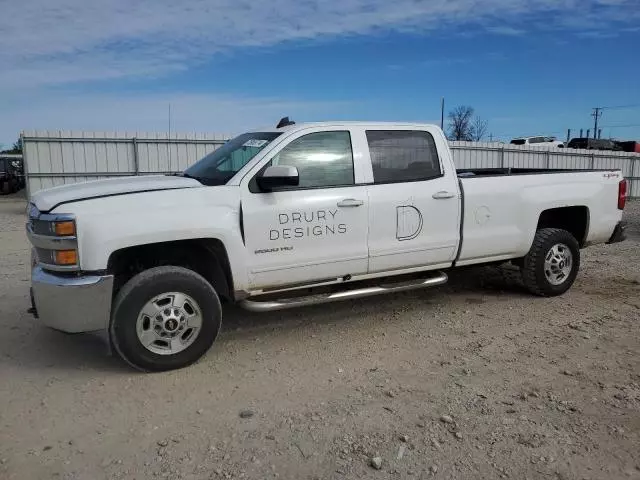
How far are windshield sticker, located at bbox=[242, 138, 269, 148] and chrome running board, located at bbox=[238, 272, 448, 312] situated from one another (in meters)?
1.33

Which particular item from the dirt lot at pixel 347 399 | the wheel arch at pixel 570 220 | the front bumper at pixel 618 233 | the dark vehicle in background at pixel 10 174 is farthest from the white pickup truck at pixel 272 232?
the dark vehicle in background at pixel 10 174

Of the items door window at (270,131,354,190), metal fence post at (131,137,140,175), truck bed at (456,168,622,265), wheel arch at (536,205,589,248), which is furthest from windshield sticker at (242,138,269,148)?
metal fence post at (131,137,140,175)

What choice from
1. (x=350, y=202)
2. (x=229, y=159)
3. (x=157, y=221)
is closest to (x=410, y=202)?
(x=350, y=202)

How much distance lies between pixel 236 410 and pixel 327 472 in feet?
2.99

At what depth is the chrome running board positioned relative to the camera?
453cm

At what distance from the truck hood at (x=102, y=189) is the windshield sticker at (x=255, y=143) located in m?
0.61

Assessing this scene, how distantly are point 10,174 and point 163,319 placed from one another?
1235 inches

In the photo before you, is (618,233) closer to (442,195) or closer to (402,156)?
(442,195)

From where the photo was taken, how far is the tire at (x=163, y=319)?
3998 millimetres

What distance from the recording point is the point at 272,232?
4461 millimetres

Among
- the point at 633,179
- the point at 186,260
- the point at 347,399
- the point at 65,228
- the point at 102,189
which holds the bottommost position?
the point at 347,399

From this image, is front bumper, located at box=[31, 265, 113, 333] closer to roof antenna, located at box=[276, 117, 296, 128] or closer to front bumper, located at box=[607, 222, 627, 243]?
roof antenna, located at box=[276, 117, 296, 128]

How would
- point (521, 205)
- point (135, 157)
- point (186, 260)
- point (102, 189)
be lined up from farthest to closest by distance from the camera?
1. point (135, 157)
2. point (521, 205)
3. point (186, 260)
4. point (102, 189)

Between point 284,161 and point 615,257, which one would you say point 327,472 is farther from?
point 615,257
